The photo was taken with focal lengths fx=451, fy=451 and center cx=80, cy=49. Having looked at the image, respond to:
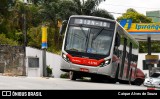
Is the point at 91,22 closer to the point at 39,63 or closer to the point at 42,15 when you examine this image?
the point at 39,63

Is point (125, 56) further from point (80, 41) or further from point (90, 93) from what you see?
point (90, 93)

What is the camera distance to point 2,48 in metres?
35.2

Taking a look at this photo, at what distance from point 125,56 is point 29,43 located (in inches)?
1272

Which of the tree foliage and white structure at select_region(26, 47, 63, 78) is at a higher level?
the tree foliage

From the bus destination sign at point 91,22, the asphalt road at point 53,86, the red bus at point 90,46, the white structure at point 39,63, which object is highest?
the bus destination sign at point 91,22

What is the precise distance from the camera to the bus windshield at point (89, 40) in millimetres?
20922

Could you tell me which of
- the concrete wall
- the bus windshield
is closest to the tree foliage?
the concrete wall

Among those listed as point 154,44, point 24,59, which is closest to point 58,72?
point 24,59

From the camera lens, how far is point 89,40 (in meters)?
20.9

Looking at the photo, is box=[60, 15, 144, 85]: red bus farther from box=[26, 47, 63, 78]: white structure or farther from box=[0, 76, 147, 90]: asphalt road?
box=[26, 47, 63, 78]: white structure

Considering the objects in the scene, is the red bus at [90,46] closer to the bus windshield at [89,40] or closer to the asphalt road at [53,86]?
the bus windshield at [89,40]

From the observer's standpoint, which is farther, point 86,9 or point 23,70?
point 86,9

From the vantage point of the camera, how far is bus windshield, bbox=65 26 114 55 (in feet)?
68.6

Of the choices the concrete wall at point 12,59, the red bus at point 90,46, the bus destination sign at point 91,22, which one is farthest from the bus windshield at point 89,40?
the concrete wall at point 12,59
